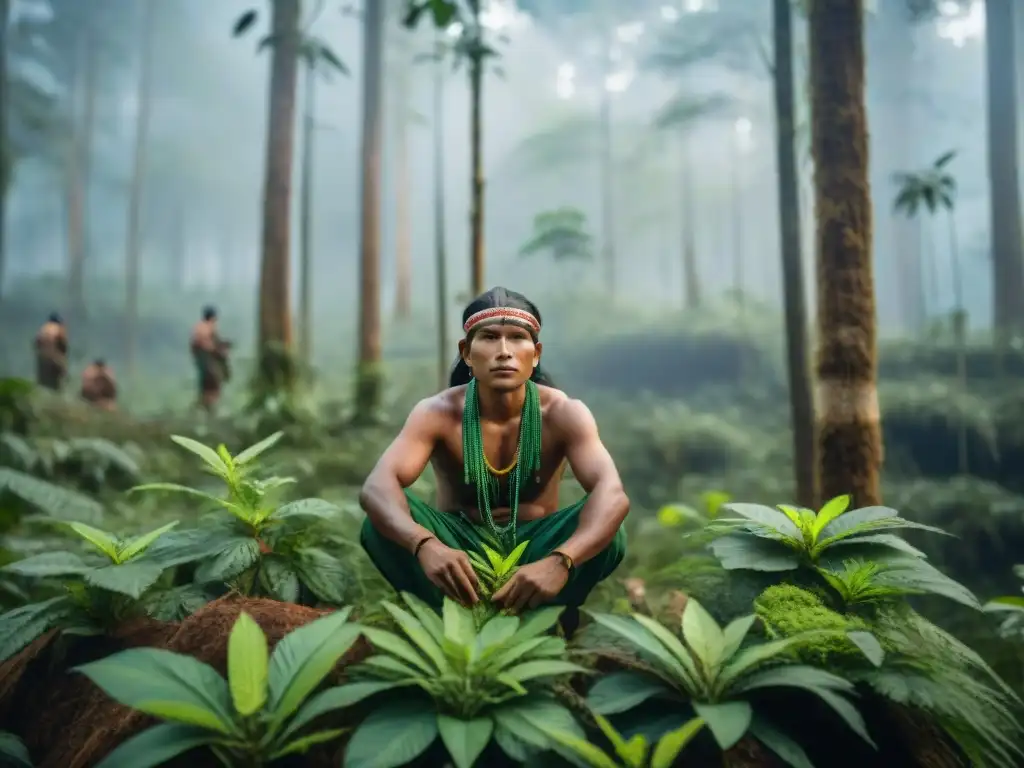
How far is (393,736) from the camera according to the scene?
52.2 inches

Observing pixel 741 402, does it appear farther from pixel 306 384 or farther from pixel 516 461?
pixel 516 461

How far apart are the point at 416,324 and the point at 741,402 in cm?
1001

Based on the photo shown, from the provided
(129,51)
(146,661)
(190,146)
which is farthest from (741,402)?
(190,146)

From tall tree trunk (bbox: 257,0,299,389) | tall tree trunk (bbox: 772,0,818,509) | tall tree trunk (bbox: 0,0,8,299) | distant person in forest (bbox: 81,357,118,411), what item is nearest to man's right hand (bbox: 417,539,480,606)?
tall tree trunk (bbox: 772,0,818,509)

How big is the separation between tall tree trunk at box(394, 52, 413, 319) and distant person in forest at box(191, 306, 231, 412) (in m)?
8.88

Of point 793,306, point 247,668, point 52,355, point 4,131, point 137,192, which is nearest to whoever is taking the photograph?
point 247,668

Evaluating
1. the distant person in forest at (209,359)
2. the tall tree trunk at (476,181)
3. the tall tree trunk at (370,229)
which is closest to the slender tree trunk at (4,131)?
the distant person in forest at (209,359)

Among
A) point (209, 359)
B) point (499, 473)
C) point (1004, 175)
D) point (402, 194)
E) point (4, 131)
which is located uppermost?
point (402, 194)

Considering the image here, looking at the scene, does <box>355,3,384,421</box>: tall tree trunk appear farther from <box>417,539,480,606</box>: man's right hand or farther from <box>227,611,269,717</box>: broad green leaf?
<box>227,611,269,717</box>: broad green leaf

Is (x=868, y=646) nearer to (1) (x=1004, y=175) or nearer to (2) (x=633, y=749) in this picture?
(2) (x=633, y=749)

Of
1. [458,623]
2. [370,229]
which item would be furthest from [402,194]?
[458,623]

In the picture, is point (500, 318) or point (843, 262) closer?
point (500, 318)

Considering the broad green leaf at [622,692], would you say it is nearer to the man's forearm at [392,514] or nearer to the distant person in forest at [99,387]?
the man's forearm at [392,514]

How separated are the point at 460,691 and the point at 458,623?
0.62 feet
